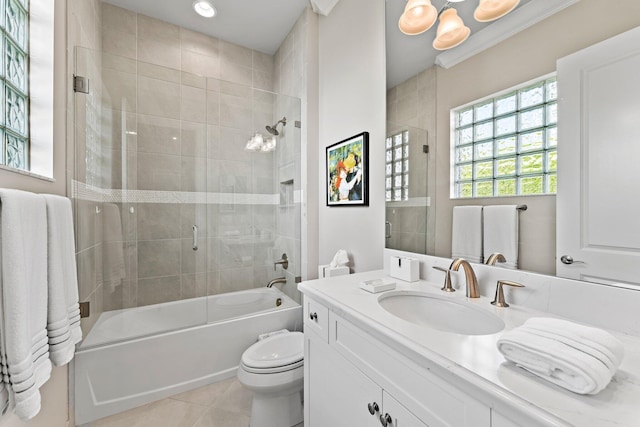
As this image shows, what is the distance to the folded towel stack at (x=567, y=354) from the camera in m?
0.47

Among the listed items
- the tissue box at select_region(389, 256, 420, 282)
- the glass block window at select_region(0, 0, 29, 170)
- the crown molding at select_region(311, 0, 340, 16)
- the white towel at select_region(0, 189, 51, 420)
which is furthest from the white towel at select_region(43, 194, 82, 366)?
the crown molding at select_region(311, 0, 340, 16)

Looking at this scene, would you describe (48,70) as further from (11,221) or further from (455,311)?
(455,311)

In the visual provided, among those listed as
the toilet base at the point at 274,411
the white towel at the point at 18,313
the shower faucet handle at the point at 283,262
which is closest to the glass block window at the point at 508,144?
the toilet base at the point at 274,411

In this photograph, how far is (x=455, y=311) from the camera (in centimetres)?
99

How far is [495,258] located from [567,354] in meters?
0.55

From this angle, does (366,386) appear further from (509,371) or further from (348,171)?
(348,171)

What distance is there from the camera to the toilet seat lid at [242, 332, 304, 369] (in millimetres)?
1452

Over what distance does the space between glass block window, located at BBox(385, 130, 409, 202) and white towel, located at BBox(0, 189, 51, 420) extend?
5.00ft

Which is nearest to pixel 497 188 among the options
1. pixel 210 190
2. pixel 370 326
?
pixel 370 326

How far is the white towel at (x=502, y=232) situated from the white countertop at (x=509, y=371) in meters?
0.19

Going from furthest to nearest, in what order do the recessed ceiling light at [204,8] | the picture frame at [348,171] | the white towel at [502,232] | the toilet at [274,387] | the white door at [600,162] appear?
the recessed ceiling light at [204,8], the picture frame at [348,171], the toilet at [274,387], the white towel at [502,232], the white door at [600,162]

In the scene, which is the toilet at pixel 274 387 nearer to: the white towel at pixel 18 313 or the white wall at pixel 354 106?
the white wall at pixel 354 106

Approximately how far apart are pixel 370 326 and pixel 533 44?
1.08m

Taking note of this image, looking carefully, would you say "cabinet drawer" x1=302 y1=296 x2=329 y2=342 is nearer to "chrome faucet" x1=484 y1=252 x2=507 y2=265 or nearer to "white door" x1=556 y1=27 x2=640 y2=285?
"chrome faucet" x1=484 y1=252 x2=507 y2=265
